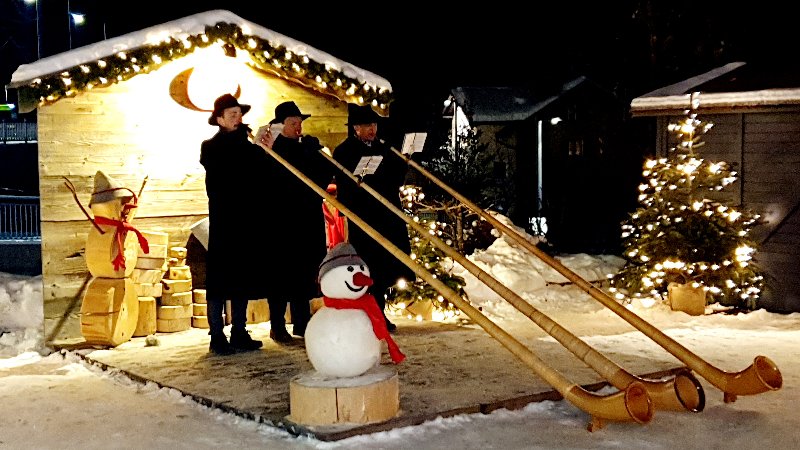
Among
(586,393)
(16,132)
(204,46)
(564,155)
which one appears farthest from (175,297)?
Answer: (16,132)

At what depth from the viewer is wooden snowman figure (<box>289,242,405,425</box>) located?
4.80m

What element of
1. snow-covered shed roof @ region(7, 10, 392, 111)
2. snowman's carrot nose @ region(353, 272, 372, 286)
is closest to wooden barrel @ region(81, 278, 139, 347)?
snow-covered shed roof @ region(7, 10, 392, 111)

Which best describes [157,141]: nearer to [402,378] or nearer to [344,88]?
[344,88]

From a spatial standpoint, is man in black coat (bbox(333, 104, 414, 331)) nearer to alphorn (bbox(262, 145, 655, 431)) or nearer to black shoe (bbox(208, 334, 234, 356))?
black shoe (bbox(208, 334, 234, 356))

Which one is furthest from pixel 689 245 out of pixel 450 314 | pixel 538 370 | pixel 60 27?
pixel 60 27

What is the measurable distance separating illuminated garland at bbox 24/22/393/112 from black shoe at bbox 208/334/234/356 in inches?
93.4

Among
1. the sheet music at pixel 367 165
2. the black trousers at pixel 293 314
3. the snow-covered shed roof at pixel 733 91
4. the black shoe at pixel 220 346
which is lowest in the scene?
the black shoe at pixel 220 346

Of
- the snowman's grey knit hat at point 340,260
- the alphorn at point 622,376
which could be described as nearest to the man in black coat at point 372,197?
the snowman's grey knit hat at point 340,260

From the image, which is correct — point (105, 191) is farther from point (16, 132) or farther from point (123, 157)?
point (16, 132)

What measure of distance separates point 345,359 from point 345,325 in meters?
0.19

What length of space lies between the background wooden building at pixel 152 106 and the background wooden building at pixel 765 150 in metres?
3.75

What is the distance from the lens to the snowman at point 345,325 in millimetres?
4887

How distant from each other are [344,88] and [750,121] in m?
4.64

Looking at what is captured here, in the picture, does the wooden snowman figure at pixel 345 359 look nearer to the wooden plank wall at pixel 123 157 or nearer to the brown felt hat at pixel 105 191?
the brown felt hat at pixel 105 191
